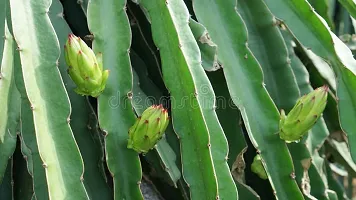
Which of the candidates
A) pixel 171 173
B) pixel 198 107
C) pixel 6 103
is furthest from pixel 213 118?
pixel 6 103

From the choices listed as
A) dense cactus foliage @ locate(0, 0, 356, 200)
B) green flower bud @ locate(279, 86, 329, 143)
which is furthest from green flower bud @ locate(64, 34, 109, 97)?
green flower bud @ locate(279, 86, 329, 143)

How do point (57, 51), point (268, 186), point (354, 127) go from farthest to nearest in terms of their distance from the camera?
point (268, 186) < point (354, 127) < point (57, 51)

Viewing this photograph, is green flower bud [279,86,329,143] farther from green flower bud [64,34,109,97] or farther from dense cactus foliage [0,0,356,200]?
green flower bud [64,34,109,97]

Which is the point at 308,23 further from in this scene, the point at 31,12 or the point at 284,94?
the point at 31,12

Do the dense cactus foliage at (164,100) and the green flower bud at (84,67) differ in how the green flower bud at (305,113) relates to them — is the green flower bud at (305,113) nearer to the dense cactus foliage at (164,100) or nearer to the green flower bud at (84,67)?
the dense cactus foliage at (164,100)

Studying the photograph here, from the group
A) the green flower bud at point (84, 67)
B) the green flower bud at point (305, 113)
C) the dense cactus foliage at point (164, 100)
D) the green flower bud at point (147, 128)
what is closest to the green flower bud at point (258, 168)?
the dense cactus foliage at point (164, 100)

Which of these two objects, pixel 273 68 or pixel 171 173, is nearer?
pixel 171 173
